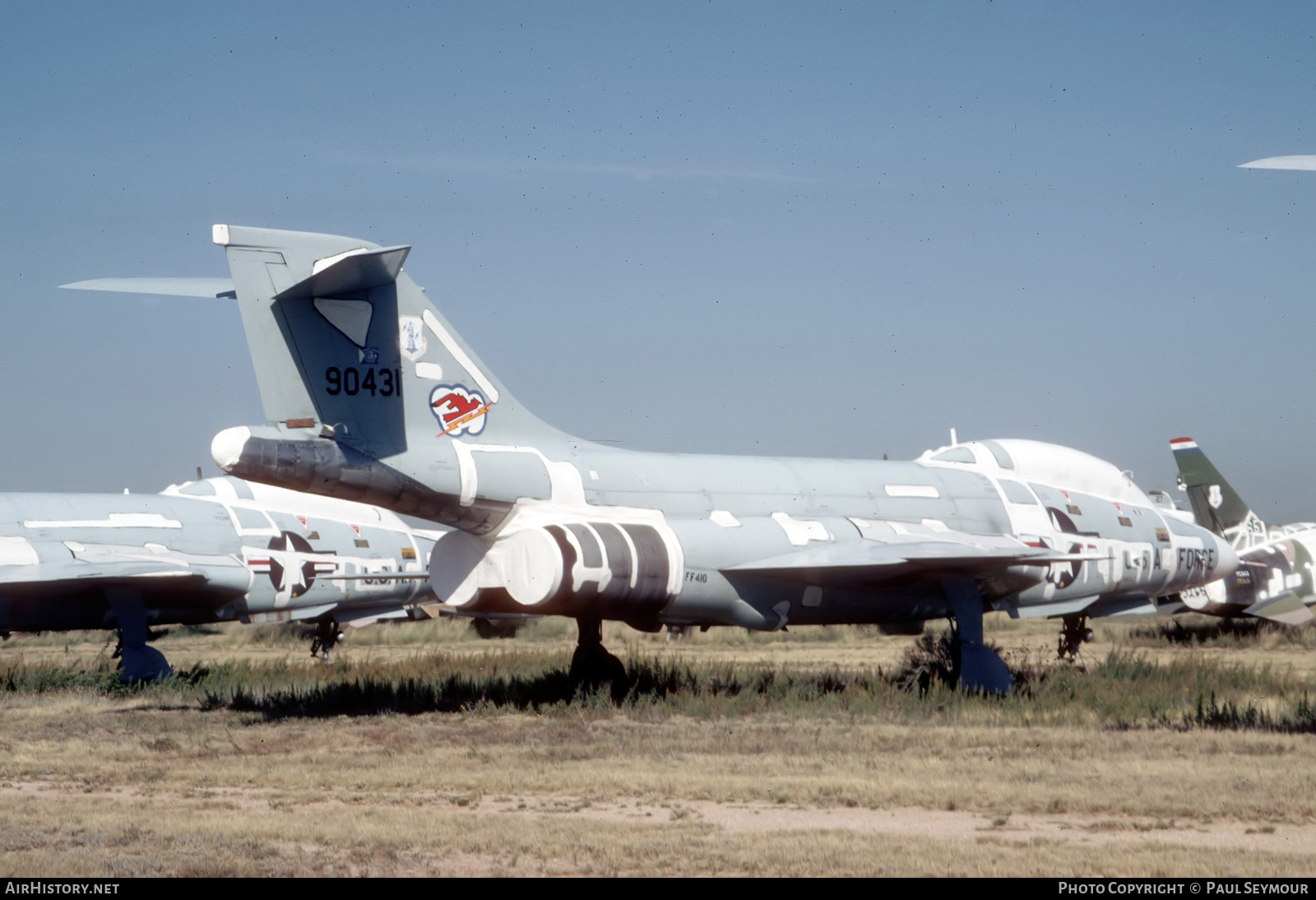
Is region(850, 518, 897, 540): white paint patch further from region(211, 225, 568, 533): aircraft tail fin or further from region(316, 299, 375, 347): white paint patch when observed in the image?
region(316, 299, 375, 347): white paint patch

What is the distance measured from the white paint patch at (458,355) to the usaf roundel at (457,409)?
18 cm

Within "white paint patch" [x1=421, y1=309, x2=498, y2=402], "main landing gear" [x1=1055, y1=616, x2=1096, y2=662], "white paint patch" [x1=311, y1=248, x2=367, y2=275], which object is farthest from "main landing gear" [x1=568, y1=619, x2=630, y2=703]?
"main landing gear" [x1=1055, y1=616, x2=1096, y2=662]

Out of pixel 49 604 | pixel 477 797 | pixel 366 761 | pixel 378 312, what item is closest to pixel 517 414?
pixel 378 312

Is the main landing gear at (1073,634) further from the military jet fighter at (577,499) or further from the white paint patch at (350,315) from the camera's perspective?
the white paint patch at (350,315)

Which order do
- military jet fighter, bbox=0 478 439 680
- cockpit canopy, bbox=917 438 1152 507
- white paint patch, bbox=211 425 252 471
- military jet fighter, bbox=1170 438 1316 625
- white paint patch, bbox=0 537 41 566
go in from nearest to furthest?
white paint patch, bbox=211 425 252 471 → cockpit canopy, bbox=917 438 1152 507 → white paint patch, bbox=0 537 41 566 → military jet fighter, bbox=0 478 439 680 → military jet fighter, bbox=1170 438 1316 625

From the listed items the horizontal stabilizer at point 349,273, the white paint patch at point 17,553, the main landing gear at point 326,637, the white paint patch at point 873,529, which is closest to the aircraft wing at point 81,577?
the white paint patch at point 17,553

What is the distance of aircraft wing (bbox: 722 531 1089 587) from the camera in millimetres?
15438

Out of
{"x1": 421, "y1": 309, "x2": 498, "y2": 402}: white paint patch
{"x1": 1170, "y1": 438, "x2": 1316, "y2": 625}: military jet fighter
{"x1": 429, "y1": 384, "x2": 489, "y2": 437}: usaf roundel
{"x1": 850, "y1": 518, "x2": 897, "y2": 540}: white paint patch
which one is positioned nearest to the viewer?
{"x1": 429, "y1": 384, "x2": 489, "y2": 437}: usaf roundel

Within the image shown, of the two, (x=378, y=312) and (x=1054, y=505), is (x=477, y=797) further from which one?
(x=1054, y=505)

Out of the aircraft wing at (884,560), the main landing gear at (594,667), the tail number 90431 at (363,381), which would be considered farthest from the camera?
the main landing gear at (594,667)

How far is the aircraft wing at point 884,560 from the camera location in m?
15.4

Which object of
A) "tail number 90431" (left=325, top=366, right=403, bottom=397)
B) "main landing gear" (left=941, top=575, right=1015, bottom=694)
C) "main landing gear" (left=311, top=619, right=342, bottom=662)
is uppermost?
"tail number 90431" (left=325, top=366, right=403, bottom=397)

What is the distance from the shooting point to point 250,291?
13578 mm

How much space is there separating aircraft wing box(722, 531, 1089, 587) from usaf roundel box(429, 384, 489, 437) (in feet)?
10.7
